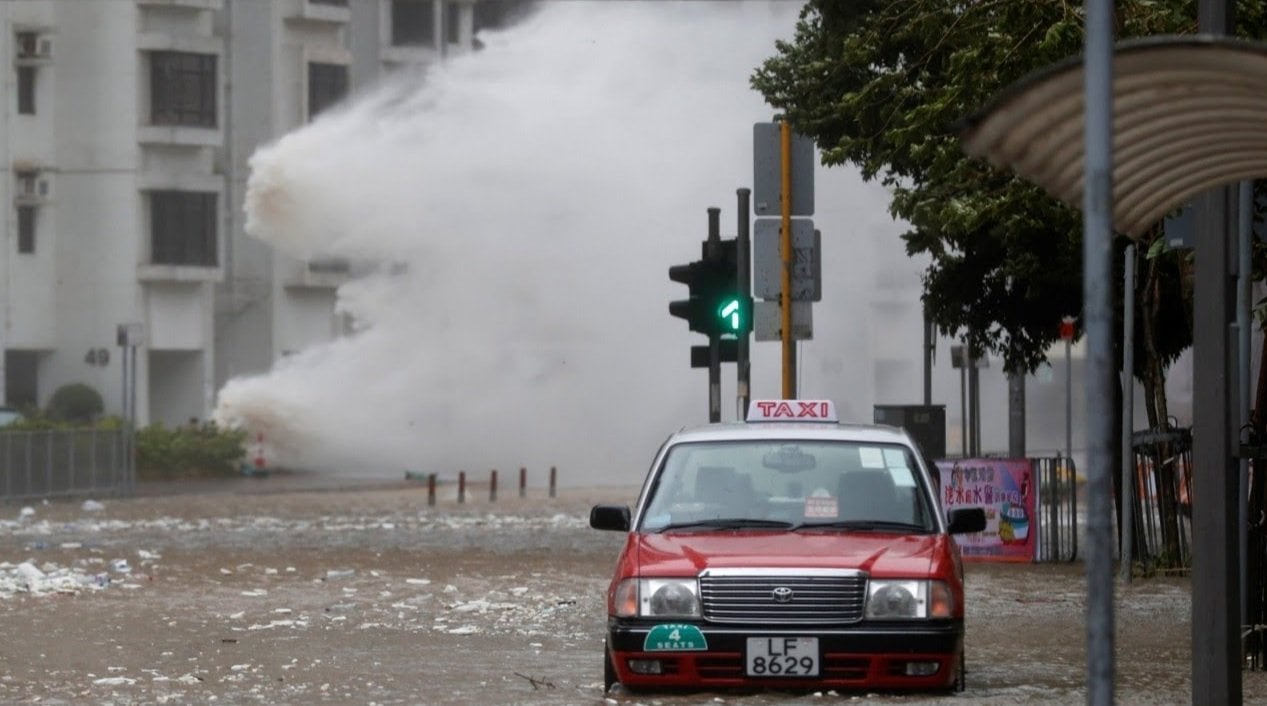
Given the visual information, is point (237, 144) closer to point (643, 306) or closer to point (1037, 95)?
point (643, 306)

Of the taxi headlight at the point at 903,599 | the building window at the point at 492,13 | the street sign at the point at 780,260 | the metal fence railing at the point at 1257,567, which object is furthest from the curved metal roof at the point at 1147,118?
the building window at the point at 492,13

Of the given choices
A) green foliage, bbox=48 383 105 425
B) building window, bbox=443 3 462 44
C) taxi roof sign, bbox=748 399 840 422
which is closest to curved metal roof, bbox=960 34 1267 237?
taxi roof sign, bbox=748 399 840 422

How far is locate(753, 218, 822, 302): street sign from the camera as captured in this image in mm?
17594

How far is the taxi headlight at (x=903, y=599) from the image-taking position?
1050 cm

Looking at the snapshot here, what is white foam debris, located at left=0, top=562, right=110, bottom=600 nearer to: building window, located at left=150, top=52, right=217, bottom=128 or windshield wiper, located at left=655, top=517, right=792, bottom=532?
windshield wiper, located at left=655, top=517, right=792, bottom=532

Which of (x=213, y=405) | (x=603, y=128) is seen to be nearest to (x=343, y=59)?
(x=213, y=405)

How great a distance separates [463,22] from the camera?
6350 cm

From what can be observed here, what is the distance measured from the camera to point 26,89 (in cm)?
5266

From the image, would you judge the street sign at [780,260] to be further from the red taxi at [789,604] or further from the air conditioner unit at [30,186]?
the air conditioner unit at [30,186]

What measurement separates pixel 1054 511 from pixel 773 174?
5393 mm

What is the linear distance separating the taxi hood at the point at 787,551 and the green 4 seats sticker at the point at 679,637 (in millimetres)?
257

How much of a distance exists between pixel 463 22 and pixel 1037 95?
190 feet

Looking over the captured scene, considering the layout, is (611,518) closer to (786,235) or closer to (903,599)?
(903,599)

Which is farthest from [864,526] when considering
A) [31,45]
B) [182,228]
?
[182,228]
